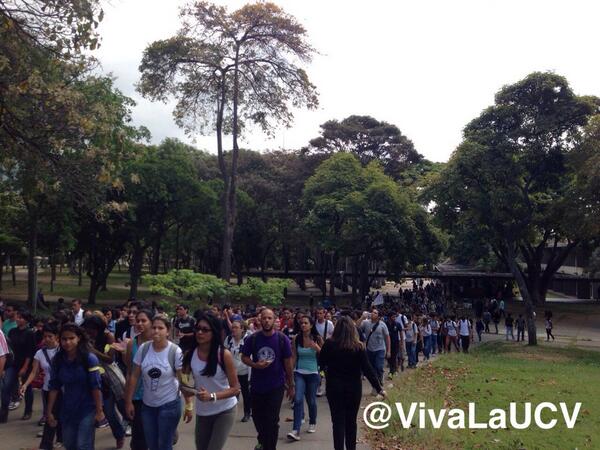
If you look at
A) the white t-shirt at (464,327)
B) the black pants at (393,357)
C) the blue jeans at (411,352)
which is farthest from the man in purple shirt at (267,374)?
the white t-shirt at (464,327)

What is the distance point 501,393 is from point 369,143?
120ft

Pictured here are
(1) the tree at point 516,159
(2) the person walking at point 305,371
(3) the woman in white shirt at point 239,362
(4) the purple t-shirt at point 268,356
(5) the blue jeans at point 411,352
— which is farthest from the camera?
(1) the tree at point 516,159

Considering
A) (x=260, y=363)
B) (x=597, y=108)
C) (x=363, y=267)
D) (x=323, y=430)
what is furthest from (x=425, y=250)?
(x=260, y=363)

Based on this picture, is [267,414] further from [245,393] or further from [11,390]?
Answer: [11,390]

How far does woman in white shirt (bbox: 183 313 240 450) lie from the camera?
5.19 metres

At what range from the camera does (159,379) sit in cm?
529

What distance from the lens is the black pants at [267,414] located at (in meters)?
6.11

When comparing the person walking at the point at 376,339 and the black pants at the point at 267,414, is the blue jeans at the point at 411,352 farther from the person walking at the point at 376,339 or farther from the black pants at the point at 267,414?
the black pants at the point at 267,414

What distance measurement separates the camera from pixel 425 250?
36688mm

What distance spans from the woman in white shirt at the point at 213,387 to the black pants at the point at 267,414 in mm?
936

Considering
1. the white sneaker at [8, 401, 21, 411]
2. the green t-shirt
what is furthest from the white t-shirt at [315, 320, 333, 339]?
the green t-shirt

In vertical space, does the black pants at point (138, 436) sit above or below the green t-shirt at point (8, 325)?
below

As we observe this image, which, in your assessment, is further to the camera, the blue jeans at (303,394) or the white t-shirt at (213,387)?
the blue jeans at (303,394)

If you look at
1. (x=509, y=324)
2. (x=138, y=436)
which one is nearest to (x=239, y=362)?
(x=138, y=436)
